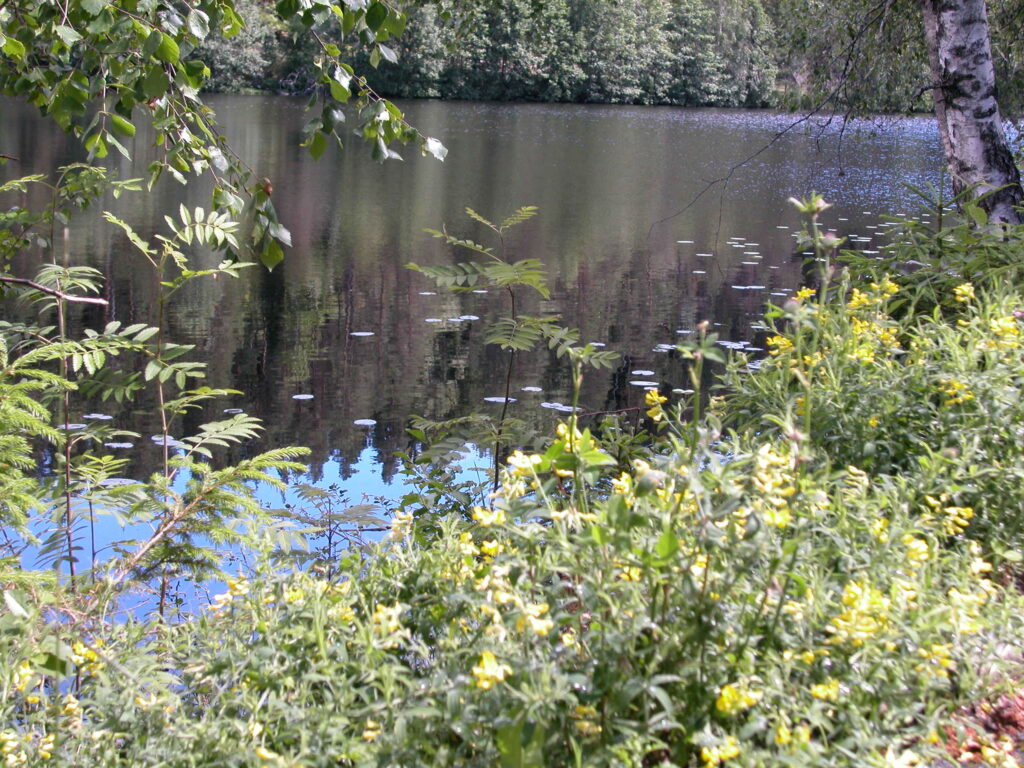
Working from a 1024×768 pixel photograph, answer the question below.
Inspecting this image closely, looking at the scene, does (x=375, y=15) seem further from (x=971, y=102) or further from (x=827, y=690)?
(x=971, y=102)

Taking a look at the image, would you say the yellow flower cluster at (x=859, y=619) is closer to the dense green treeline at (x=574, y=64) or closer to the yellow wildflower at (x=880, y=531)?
the yellow wildflower at (x=880, y=531)

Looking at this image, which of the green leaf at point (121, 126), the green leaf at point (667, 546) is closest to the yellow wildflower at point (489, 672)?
the green leaf at point (667, 546)

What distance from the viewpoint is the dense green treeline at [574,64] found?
4943cm

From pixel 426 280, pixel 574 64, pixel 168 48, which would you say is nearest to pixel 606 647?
pixel 168 48

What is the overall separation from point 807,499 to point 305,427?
4.38 m

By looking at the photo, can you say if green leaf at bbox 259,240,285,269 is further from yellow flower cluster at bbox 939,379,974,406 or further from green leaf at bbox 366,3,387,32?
yellow flower cluster at bbox 939,379,974,406

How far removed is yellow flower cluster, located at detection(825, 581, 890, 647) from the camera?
1.52 meters

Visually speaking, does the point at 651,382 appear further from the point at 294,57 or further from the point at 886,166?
the point at 294,57

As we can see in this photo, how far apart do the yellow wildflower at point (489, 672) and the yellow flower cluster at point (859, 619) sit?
0.51 meters

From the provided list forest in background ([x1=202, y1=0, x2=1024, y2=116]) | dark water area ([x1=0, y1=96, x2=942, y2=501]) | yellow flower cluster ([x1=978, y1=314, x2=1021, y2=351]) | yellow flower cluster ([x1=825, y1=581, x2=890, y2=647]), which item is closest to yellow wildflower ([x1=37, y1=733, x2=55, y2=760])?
yellow flower cluster ([x1=825, y1=581, x2=890, y2=647])

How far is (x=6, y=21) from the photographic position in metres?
3.61

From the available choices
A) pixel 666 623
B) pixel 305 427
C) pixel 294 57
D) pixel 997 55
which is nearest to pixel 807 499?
pixel 666 623

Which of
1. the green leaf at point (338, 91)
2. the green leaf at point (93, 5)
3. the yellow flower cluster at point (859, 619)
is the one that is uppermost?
the green leaf at point (93, 5)

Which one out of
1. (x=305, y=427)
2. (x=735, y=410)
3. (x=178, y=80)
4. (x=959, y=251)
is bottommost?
(x=305, y=427)
